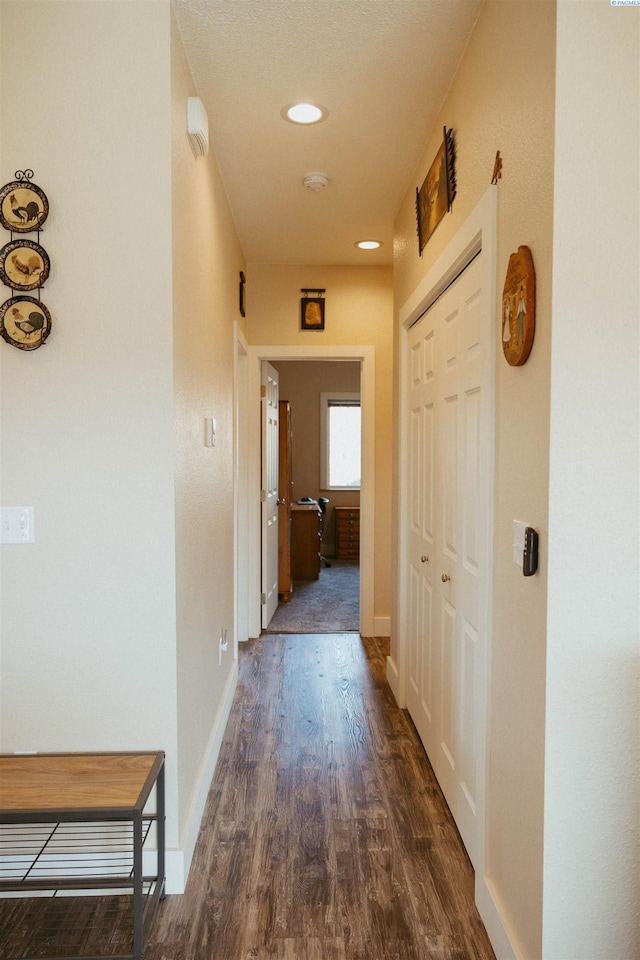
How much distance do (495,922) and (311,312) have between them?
3.57m

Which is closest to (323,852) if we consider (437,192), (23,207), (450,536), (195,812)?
(195,812)

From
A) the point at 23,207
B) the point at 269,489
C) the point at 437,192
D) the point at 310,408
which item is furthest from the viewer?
the point at 310,408

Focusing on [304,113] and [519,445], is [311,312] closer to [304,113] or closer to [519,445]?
[304,113]

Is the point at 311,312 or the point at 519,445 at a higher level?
the point at 311,312

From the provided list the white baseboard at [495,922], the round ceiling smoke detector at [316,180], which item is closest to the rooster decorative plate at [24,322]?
the round ceiling smoke detector at [316,180]

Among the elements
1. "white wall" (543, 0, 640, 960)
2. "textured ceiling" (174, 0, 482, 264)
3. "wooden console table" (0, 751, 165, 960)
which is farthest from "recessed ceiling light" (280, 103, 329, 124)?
"wooden console table" (0, 751, 165, 960)

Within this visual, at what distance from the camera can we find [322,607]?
5.39 meters

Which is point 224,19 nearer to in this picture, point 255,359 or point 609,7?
point 609,7

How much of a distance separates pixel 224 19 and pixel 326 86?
0.47 m

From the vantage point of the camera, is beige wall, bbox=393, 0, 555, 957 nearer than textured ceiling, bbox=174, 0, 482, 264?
Yes

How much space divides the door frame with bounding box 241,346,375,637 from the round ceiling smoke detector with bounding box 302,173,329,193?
1.41 meters

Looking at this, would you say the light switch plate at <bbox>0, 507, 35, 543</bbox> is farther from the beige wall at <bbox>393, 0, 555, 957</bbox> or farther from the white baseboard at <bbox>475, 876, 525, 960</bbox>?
the white baseboard at <bbox>475, 876, 525, 960</bbox>

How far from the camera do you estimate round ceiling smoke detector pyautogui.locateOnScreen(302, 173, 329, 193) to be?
2910 millimetres

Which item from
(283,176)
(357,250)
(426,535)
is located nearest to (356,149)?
(283,176)
